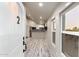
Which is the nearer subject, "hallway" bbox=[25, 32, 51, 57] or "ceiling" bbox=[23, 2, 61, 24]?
"ceiling" bbox=[23, 2, 61, 24]

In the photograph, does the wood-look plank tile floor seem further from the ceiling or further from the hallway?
the ceiling

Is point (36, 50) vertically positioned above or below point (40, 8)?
below

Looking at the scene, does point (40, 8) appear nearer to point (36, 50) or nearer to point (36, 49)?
point (36, 50)

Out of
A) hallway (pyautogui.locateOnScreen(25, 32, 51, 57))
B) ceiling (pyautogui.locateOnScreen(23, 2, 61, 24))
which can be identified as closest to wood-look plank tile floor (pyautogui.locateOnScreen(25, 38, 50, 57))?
hallway (pyautogui.locateOnScreen(25, 32, 51, 57))

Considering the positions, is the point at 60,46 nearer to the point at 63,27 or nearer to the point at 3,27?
the point at 63,27

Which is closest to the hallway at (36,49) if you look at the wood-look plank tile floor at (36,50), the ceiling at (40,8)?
the wood-look plank tile floor at (36,50)

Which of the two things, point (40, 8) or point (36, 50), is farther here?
point (36, 50)

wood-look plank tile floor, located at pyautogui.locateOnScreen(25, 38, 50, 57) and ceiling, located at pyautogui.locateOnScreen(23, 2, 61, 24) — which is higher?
ceiling, located at pyautogui.locateOnScreen(23, 2, 61, 24)

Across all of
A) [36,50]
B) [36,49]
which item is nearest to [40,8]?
[36,50]

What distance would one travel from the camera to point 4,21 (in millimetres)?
1175

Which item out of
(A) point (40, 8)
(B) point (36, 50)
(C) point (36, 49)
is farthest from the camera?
(C) point (36, 49)

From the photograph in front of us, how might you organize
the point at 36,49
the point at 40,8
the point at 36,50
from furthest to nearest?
the point at 36,49 → the point at 36,50 → the point at 40,8

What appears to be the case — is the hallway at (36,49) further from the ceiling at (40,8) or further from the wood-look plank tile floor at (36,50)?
the ceiling at (40,8)

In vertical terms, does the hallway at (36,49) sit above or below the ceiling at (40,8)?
below
